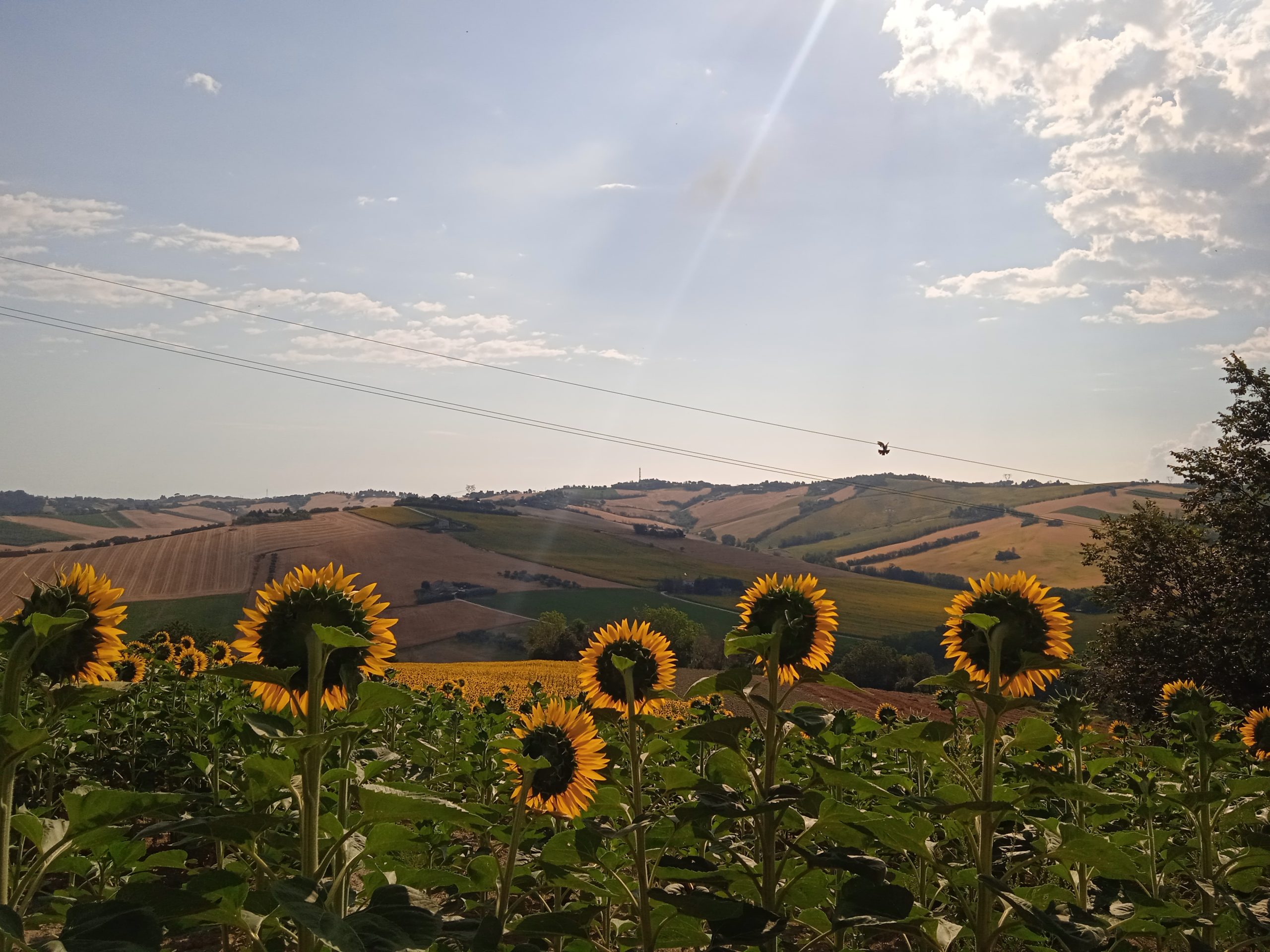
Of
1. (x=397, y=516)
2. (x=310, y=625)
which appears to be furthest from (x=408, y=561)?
(x=310, y=625)

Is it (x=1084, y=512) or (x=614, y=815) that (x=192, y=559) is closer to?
(x=614, y=815)

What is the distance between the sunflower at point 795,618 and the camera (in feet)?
9.29

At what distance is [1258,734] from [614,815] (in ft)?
13.1

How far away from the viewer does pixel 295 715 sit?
84.7 inches

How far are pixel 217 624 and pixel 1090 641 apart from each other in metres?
46.7

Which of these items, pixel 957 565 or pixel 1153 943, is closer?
pixel 1153 943

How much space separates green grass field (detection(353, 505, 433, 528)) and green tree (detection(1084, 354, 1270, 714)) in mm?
66415

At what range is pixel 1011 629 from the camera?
2496mm

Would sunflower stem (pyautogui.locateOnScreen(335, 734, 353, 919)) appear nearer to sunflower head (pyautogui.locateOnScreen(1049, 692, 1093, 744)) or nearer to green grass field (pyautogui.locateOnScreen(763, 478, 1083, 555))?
sunflower head (pyautogui.locateOnScreen(1049, 692, 1093, 744))

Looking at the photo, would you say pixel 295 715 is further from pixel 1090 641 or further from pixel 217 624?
pixel 217 624

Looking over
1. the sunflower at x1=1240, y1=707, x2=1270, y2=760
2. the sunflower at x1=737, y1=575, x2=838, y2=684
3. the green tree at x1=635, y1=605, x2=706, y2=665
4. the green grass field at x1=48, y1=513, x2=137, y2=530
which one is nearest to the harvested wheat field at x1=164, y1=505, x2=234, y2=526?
the green grass field at x1=48, y1=513, x2=137, y2=530

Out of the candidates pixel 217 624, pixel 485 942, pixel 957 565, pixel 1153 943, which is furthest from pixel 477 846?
pixel 957 565

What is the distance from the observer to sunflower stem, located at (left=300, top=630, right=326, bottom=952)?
1.78 m

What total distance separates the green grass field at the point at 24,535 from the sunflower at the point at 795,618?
7810 centimetres
